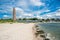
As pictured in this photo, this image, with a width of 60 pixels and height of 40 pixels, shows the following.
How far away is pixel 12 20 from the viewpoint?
87.2ft
